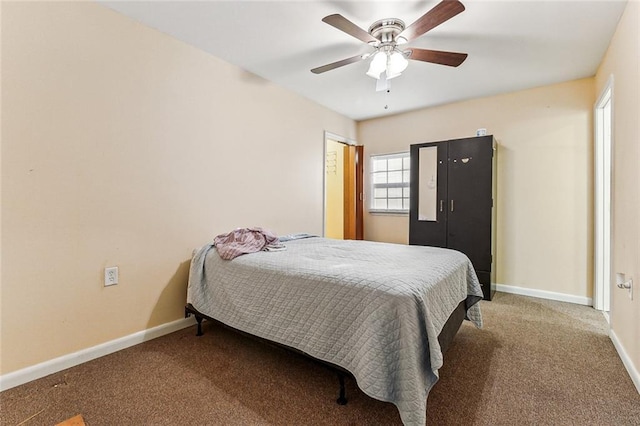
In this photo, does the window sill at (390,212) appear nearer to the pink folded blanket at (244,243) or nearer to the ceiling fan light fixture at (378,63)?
the pink folded blanket at (244,243)

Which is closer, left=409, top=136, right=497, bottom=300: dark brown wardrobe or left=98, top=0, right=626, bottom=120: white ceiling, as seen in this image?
left=98, top=0, right=626, bottom=120: white ceiling

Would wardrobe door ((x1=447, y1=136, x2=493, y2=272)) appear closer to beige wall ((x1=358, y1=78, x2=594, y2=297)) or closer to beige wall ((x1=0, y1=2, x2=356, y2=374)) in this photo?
beige wall ((x1=358, y1=78, x2=594, y2=297))

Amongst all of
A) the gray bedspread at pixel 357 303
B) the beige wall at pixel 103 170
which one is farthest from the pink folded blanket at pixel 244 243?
the beige wall at pixel 103 170

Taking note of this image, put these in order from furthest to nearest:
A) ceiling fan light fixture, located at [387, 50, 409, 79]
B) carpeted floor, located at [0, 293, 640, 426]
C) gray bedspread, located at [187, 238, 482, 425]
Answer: ceiling fan light fixture, located at [387, 50, 409, 79] → carpeted floor, located at [0, 293, 640, 426] → gray bedspread, located at [187, 238, 482, 425]

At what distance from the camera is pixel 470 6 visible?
6.59 ft

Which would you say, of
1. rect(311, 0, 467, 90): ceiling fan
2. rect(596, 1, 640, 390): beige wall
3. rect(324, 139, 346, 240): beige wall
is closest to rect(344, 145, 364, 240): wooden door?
rect(324, 139, 346, 240): beige wall

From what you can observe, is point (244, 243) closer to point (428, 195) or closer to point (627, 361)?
point (428, 195)

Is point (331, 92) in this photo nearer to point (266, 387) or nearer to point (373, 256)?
point (373, 256)

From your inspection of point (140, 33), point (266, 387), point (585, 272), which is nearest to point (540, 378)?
point (266, 387)

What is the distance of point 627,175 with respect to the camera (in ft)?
6.52

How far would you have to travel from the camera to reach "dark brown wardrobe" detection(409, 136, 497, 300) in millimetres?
3309

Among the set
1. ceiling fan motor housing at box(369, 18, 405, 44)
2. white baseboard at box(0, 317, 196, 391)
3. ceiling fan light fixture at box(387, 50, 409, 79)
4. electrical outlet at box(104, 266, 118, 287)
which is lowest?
white baseboard at box(0, 317, 196, 391)

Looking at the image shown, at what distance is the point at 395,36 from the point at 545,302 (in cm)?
319

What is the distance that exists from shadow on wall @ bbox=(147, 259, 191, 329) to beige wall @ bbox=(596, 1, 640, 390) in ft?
10.3
